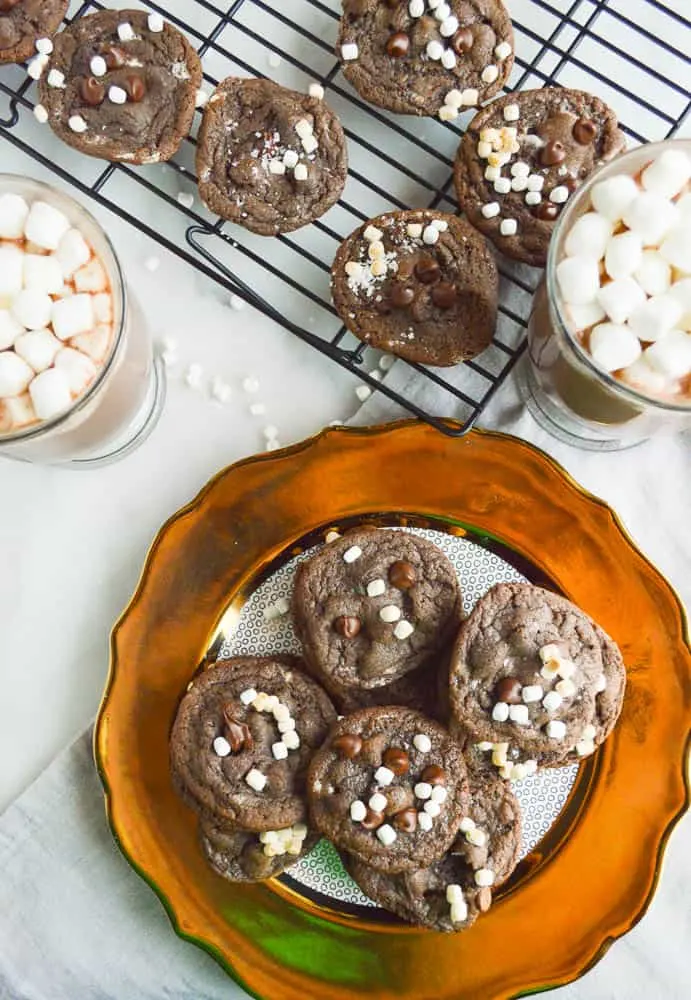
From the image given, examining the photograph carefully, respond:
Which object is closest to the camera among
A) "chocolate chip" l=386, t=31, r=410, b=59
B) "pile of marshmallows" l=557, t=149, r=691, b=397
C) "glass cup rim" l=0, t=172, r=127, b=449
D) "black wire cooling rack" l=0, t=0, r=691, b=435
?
"pile of marshmallows" l=557, t=149, r=691, b=397

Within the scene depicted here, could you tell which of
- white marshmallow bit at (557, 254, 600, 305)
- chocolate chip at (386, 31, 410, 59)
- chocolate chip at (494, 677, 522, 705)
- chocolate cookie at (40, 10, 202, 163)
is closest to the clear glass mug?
chocolate cookie at (40, 10, 202, 163)

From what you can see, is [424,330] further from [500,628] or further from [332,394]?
[500,628]

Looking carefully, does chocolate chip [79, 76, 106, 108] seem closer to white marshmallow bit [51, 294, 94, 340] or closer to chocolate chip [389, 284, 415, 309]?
white marshmallow bit [51, 294, 94, 340]

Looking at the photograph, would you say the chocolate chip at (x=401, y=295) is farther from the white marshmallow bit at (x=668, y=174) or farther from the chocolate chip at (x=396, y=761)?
the chocolate chip at (x=396, y=761)

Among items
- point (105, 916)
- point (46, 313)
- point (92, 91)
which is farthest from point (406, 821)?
Answer: point (92, 91)

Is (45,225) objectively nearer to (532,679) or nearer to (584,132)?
(584,132)

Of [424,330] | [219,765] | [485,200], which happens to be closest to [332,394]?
[424,330]
